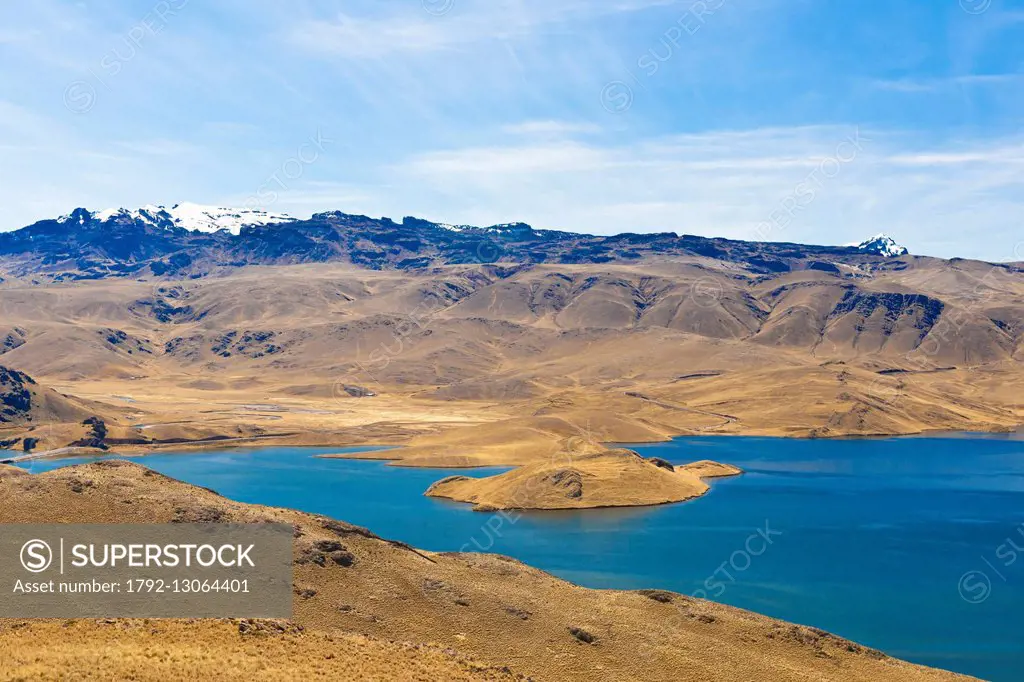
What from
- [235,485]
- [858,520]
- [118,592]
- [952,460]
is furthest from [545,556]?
[952,460]

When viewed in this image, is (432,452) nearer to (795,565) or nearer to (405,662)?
(795,565)

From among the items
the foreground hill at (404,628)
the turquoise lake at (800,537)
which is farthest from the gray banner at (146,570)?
the turquoise lake at (800,537)

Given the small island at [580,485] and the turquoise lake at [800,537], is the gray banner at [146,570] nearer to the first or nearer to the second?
the turquoise lake at [800,537]

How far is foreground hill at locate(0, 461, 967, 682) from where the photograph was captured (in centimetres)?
4081

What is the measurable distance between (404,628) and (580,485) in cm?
8876

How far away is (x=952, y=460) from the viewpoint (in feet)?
623

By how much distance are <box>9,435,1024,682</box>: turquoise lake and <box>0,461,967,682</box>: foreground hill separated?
772 inches

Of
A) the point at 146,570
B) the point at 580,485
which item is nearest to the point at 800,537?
the point at 580,485

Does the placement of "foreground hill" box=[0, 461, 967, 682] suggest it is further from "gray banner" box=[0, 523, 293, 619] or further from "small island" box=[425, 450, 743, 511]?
"small island" box=[425, 450, 743, 511]

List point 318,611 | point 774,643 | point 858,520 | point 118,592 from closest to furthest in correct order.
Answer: point 118,592
point 318,611
point 774,643
point 858,520

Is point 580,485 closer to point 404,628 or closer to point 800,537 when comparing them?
point 800,537

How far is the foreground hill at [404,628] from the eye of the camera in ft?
134

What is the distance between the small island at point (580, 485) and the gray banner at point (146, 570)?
80.1 metres

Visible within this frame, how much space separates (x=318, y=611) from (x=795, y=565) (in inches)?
2503
